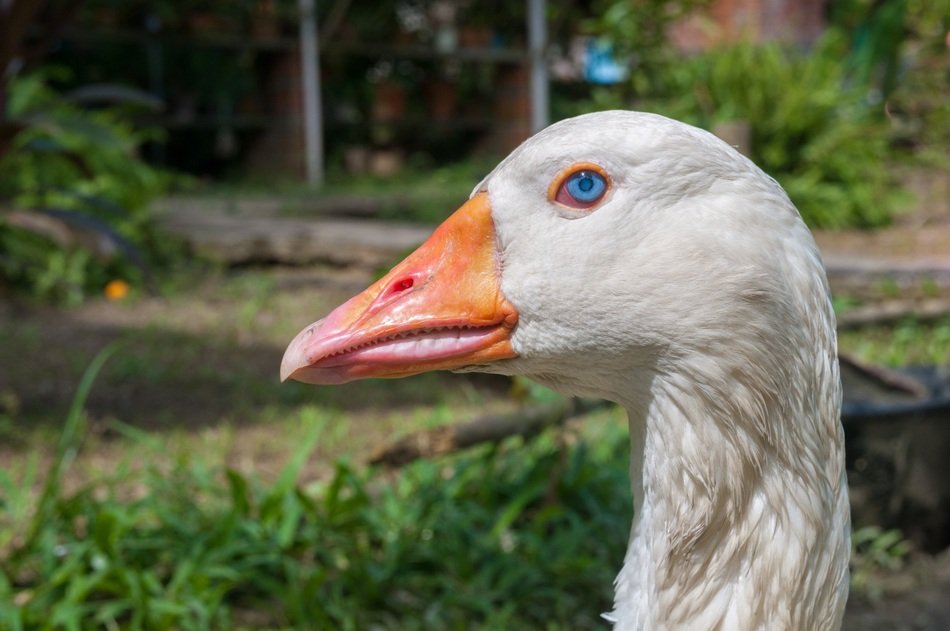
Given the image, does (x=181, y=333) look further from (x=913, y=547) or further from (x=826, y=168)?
(x=826, y=168)

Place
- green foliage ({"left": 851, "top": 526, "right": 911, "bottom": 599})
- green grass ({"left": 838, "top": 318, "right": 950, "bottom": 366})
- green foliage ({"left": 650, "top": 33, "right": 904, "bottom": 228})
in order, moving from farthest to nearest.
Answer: green foliage ({"left": 650, "top": 33, "right": 904, "bottom": 228}), green grass ({"left": 838, "top": 318, "right": 950, "bottom": 366}), green foliage ({"left": 851, "top": 526, "right": 911, "bottom": 599})

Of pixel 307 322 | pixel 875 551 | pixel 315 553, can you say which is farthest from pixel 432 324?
pixel 307 322

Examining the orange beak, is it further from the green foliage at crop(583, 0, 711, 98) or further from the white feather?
the green foliage at crop(583, 0, 711, 98)

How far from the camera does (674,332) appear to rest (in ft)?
4.26

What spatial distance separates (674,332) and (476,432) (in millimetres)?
1646

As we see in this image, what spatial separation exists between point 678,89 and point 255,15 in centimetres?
406

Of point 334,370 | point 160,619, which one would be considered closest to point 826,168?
point 160,619

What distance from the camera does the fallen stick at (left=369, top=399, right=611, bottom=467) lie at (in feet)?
9.13

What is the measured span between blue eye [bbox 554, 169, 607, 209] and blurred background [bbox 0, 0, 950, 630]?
1275mm

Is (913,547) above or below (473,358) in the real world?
below

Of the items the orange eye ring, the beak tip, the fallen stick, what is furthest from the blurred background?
the orange eye ring

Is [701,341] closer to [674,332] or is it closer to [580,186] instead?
[674,332]

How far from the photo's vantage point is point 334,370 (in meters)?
1.41

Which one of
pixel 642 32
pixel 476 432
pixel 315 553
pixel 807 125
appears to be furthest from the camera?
pixel 642 32
